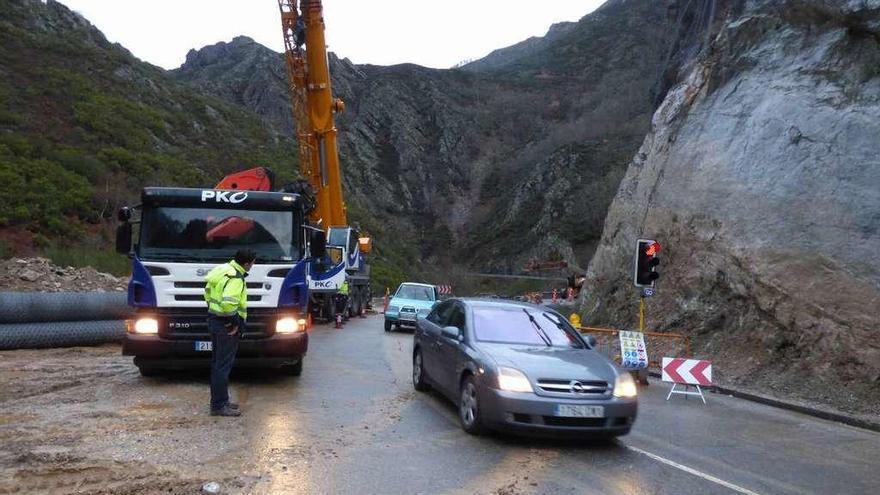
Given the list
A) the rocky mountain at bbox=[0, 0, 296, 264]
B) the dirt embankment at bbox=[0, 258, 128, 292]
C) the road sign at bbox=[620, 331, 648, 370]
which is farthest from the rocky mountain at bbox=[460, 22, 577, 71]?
the road sign at bbox=[620, 331, 648, 370]

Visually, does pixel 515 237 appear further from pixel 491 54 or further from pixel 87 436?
pixel 491 54

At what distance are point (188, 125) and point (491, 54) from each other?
127 m

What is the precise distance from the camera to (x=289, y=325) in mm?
9742

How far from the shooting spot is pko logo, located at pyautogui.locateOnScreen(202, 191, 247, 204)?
1002 centimetres

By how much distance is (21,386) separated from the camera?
9.29m

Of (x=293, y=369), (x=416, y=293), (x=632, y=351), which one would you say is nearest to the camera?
(x=293, y=369)

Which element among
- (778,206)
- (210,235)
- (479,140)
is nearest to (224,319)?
(210,235)

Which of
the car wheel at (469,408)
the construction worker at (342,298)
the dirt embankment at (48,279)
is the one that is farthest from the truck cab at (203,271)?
the construction worker at (342,298)

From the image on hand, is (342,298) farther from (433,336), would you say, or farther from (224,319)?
(224,319)

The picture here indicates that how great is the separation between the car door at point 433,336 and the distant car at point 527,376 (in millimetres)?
121

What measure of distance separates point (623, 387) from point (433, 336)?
10.2 ft

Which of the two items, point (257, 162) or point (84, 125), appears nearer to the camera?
point (84, 125)

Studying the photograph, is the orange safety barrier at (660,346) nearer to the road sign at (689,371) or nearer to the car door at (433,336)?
the road sign at (689,371)

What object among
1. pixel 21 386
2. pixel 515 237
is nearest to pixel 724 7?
pixel 515 237
